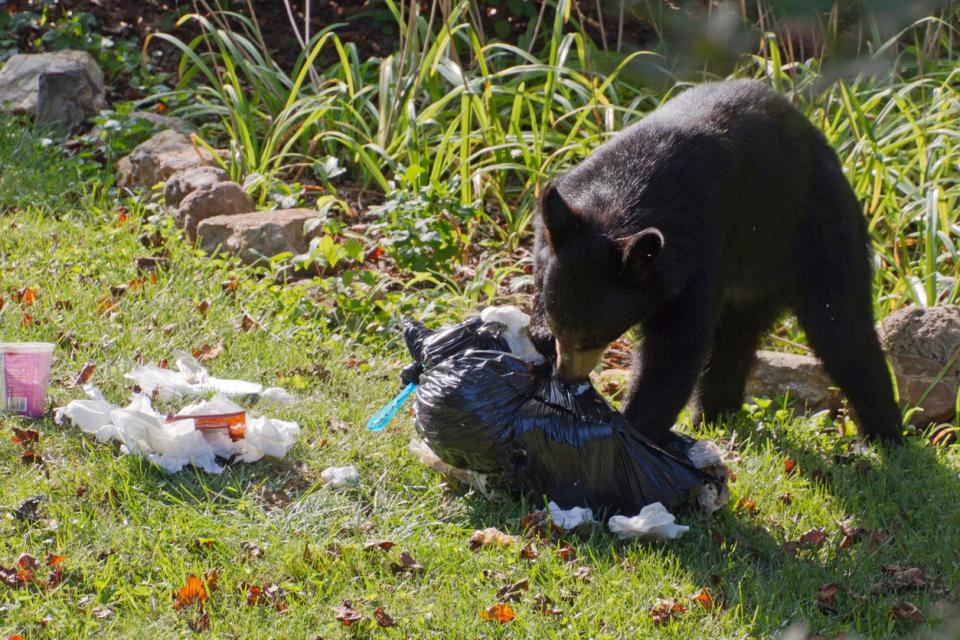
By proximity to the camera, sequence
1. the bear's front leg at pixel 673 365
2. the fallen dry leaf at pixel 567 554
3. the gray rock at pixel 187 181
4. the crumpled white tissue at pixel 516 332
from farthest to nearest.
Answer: the gray rock at pixel 187 181, the crumpled white tissue at pixel 516 332, the bear's front leg at pixel 673 365, the fallen dry leaf at pixel 567 554

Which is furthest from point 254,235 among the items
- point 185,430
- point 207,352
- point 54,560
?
point 54,560

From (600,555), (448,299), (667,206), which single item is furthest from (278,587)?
(448,299)

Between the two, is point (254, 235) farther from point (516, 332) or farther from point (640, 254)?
point (640, 254)

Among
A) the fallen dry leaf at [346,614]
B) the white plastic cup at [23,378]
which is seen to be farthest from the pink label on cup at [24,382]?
the fallen dry leaf at [346,614]

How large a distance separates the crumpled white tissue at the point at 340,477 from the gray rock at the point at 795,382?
205cm

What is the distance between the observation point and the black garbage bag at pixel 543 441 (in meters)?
3.84

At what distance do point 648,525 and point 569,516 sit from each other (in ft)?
0.86

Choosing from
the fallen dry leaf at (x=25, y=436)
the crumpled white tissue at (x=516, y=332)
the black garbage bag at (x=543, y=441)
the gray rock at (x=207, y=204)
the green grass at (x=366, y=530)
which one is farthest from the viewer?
the gray rock at (x=207, y=204)

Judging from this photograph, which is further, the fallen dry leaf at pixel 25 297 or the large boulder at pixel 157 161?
the large boulder at pixel 157 161

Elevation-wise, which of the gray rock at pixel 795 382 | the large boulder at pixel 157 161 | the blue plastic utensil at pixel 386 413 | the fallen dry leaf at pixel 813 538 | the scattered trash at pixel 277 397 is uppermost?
the blue plastic utensil at pixel 386 413

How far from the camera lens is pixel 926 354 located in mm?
5129

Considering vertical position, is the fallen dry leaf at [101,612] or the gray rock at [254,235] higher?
the fallen dry leaf at [101,612]

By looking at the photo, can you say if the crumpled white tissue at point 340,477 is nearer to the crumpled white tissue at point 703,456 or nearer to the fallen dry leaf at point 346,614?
the fallen dry leaf at point 346,614

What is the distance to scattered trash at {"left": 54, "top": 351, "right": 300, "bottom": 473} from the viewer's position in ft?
12.8
